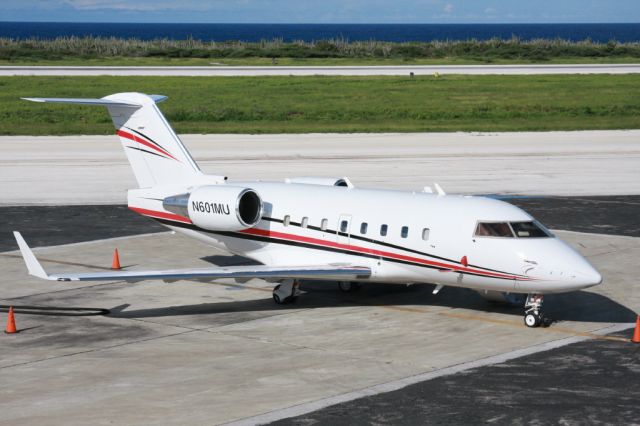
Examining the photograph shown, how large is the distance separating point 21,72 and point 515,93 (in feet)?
150

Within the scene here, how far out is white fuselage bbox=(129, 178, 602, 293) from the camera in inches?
904

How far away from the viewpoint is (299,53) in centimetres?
13238

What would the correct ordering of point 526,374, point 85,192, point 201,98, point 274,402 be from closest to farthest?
point 274,402
point 526,374
point 85,192
point 201,98

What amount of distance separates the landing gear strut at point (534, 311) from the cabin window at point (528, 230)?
1.36 meters

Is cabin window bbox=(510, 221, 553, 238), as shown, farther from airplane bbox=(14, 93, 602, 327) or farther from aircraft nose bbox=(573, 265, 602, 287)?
aircraft nose bbox=(573, 265, 602, 287)

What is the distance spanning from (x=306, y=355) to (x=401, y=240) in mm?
4465

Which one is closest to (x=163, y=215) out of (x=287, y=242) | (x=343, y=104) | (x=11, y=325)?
(x=287, y=242)

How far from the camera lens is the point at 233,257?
32.0 metres

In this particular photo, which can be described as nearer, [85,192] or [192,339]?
[192,339]

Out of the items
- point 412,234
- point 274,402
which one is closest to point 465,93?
point 412,234

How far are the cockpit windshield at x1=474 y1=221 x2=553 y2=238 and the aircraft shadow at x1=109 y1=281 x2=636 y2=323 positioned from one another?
2.43 meters

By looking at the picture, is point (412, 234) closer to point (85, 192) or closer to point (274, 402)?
point (274, 402)

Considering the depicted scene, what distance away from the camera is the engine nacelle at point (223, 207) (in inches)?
1043

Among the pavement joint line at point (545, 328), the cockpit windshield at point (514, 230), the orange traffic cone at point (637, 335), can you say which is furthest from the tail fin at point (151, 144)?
the orange traffic cone at point (637, 335)
